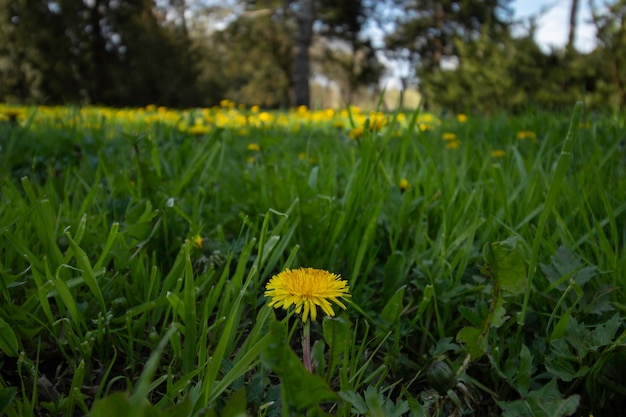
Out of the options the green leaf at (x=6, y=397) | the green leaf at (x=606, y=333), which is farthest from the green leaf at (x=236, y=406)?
the green leaf at (x=606, y=333)

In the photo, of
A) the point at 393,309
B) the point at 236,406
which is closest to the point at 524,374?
the point at 393,309

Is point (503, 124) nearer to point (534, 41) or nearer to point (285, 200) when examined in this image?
point (285, 200)

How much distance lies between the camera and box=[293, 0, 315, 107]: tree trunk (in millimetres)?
12773

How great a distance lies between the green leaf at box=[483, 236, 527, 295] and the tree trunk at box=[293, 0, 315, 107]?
12.8m

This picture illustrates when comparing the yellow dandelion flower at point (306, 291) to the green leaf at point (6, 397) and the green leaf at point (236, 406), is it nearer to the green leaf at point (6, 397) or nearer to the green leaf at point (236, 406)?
the green leaf at point (236, 406)

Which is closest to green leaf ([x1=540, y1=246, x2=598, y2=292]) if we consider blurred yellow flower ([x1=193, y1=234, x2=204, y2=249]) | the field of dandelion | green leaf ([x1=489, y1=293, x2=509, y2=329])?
the field of dandelion

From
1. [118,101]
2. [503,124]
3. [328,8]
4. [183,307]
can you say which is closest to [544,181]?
[183,307]

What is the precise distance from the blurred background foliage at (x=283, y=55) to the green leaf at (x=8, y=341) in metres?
1.87

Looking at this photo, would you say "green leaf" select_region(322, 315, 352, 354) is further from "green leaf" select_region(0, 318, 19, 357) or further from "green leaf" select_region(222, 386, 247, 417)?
"green leaf" select_region(0, 318, 19, 357)

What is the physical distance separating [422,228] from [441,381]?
61 centimetres

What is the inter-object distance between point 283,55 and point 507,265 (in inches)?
1031

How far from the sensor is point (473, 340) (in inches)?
28.0

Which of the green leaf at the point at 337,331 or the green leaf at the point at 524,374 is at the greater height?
the green leaf at the point at 337,331

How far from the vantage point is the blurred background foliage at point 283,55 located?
6828mm
